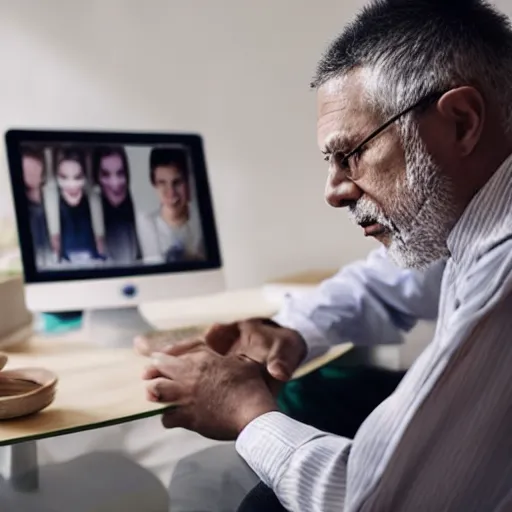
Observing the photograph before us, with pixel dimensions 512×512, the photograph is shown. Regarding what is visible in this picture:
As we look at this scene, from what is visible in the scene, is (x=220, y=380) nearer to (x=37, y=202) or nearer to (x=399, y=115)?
(x=399, y=115)

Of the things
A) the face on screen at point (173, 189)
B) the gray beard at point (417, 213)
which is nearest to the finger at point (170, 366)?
the gray beard at point (417, 213)

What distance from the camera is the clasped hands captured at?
0.94 meters

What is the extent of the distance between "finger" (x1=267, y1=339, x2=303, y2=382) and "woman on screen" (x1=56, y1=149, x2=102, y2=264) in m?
0.42

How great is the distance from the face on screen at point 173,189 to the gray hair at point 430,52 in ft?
2.04

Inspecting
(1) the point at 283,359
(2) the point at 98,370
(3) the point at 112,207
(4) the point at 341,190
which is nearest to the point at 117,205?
(3) the point at 112,207

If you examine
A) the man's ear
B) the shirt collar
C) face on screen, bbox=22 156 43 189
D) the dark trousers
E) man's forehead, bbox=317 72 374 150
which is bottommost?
the dark trousers

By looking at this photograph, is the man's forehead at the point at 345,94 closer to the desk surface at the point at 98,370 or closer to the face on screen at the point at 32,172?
the desk surface at the point at 98,370

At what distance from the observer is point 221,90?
6.88 ft

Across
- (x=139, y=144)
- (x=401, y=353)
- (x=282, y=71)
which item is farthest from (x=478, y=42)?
(x=282, y=71)

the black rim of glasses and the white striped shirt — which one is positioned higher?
the black rim of glasses

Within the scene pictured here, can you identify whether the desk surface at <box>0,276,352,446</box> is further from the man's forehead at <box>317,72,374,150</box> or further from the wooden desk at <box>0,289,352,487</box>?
the man's forehead at <box>317,72,374,150</box>

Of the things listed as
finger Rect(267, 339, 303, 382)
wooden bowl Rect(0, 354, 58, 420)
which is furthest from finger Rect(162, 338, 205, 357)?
wooden bowl Rect(0, 354, 58, 420)

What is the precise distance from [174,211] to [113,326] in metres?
0.27

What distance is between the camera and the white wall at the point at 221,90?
1959 millimetres
